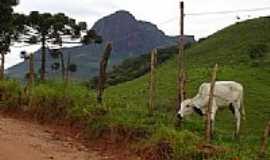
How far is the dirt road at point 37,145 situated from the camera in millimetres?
12803

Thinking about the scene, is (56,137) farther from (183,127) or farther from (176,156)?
(176,156)

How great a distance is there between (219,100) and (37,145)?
6.07 metres

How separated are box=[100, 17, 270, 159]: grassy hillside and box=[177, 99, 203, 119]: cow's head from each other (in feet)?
0.92

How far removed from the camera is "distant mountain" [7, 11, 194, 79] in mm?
85188

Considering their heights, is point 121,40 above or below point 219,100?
above

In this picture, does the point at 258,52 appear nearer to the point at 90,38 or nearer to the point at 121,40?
the point at 90,38

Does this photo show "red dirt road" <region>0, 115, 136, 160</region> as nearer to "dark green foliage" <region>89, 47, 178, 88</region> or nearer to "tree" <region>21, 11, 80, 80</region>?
"tree" <region>21, 11, 80, 80</region>

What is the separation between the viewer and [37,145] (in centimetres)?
1405

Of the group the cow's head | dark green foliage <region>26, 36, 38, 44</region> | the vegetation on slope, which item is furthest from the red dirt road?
dark green foliage <region>26, 36, 38, 44</region>

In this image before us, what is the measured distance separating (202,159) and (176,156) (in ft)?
1.75

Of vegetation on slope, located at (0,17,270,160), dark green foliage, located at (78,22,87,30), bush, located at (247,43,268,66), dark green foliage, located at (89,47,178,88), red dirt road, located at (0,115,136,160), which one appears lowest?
red dirt road, located at (0,115,136,160)

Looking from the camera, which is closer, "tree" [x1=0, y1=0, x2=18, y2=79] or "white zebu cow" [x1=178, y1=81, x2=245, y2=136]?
"white zebu cow" [x1=178, y1=81, x2=245, y2=136]

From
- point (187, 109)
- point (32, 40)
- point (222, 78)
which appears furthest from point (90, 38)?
point (187, 109)

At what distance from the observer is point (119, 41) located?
94250mm
